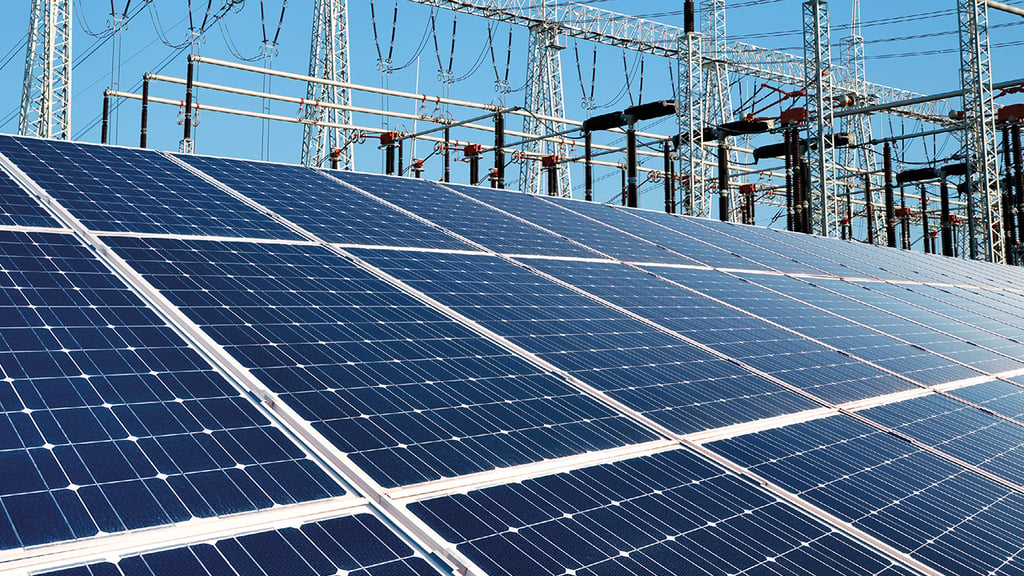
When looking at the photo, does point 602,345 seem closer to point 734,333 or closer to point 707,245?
point 734,333

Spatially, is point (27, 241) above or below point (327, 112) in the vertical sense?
below

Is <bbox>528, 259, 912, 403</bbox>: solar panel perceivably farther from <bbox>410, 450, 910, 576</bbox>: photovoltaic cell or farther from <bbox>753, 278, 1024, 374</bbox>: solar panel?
<bbox>753, 278, 1024, 374</bbox>: solar panel

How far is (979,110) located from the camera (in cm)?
3497

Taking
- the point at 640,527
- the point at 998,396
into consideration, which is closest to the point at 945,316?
the point at 998,396

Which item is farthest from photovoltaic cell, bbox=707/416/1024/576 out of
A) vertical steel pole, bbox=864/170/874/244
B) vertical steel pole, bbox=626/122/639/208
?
vertical steel pole, bbox=864/170/874/244

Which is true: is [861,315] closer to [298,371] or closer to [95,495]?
[298,371]

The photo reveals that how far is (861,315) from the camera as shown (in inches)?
570

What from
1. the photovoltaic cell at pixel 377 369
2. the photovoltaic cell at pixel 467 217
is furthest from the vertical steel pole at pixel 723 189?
the photovoltaic cell at pixel 377 369

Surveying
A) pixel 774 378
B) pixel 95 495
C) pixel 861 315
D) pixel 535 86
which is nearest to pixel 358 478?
pixel 95 495

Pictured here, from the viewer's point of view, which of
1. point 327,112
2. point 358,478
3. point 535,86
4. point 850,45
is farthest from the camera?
point 850,45

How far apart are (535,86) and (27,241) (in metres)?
53.4

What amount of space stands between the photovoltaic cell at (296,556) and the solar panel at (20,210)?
17.9 feet

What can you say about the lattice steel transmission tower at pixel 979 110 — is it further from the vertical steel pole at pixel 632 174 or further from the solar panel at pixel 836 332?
the solar panel at pixel 836 332

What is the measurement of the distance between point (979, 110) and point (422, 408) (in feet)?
117
